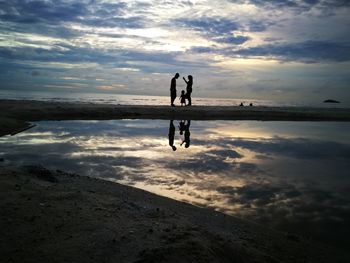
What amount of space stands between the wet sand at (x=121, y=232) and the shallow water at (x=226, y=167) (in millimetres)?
842

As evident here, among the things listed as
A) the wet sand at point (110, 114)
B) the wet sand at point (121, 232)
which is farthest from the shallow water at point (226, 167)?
the wet sand at point (110, 114)

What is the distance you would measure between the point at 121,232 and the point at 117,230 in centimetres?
9

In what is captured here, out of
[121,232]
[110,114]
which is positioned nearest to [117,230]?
[121,232]

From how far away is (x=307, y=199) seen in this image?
788 centimetres

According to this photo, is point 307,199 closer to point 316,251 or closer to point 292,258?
point 316,251

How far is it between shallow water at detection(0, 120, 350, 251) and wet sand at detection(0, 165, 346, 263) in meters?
0.84

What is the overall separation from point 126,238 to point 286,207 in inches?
162

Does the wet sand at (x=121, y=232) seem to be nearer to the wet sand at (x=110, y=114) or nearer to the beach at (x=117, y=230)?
the beach at (x=117, y=230)

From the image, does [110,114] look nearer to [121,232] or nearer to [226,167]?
[226,167]

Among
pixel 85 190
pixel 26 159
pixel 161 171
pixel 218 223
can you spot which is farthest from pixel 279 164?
pixel 26 159

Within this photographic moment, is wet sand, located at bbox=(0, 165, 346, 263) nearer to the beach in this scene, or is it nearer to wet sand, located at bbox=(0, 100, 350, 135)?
the beach

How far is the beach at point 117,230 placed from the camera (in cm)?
417

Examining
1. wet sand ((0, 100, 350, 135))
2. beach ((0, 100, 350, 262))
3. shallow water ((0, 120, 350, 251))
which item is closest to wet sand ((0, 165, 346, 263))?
beach ((0, 100, 350, 262))

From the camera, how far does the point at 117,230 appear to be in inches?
188
